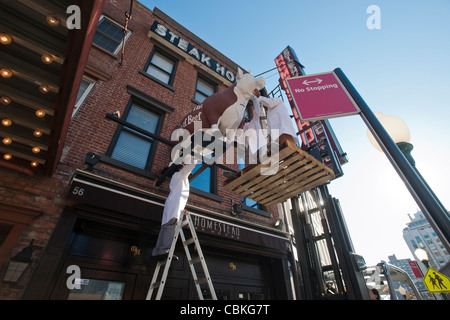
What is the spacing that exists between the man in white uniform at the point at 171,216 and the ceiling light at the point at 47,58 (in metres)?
2.56

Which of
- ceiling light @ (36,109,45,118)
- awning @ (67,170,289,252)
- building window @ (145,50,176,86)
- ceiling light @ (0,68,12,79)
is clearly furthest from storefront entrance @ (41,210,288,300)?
building window @ (145,50,176,86)

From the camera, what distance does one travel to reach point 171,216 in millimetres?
3748

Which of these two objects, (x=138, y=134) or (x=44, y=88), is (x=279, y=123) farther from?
(x=138, y=134)

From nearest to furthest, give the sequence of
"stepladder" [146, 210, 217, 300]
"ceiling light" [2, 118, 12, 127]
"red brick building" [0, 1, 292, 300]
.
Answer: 1. "ceiling light" [2, 118, 12, 127]
2. "stepladder" [146, 210, 217, 300]
3. "red brick building" [0, 1, 292, 300]

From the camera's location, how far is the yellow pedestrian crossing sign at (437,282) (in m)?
6.02

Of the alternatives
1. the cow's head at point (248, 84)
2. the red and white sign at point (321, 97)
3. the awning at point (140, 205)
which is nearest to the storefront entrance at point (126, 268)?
the awning at point (140, 205)

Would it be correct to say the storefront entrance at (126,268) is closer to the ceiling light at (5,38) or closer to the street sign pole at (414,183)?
the ceiling light at (5,38)

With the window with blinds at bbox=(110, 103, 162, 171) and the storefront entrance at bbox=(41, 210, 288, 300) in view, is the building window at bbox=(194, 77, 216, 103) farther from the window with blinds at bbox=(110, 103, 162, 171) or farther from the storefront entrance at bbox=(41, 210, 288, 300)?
the storefront entrance at bbox=(41, 210, 288, 300)

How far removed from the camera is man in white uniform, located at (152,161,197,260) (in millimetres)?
3629

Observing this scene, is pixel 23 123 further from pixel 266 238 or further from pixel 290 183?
pixel 266 238

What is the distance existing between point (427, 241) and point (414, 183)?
102954mm

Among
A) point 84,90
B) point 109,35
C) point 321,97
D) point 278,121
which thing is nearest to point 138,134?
point 84,90

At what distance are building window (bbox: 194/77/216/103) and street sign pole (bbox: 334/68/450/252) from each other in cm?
694
